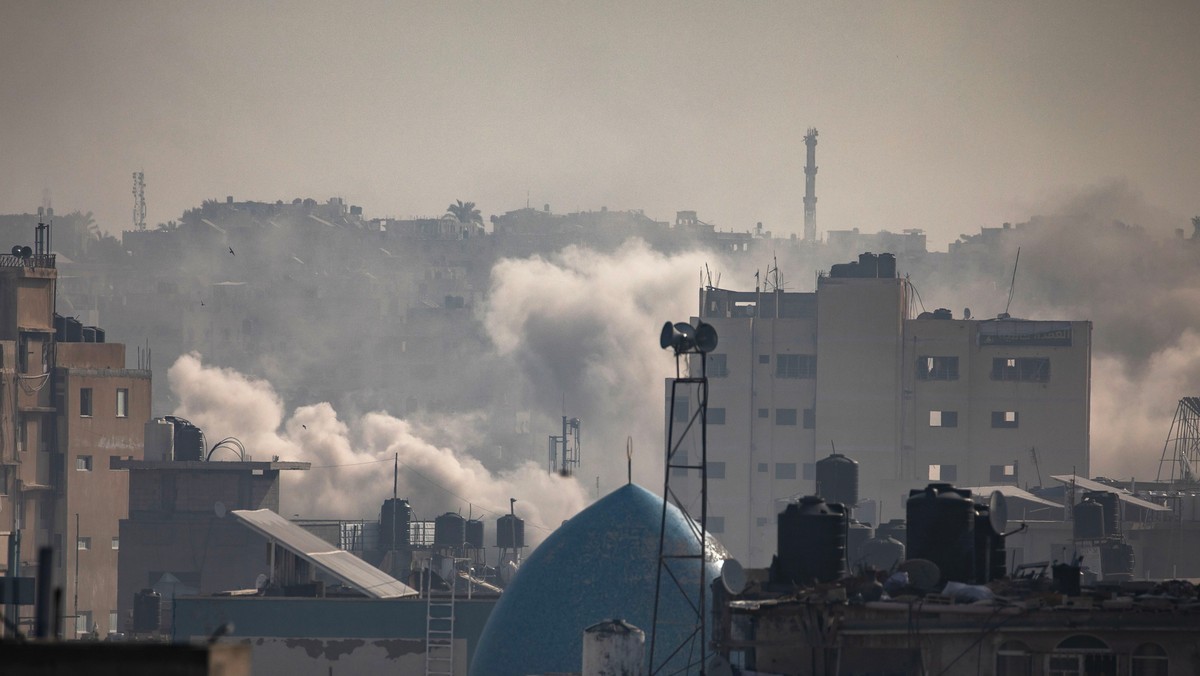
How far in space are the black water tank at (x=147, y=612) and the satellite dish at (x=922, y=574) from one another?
27816 mm

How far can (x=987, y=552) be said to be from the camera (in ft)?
95.3

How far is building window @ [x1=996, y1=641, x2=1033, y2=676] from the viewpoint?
25250 mm

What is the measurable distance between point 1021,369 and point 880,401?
615 cm

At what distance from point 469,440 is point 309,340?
21320mm

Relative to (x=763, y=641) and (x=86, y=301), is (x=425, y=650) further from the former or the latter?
(x=86, y=301)

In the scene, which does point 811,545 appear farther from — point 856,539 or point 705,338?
point 856,539

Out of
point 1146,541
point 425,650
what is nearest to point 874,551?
point 425,650

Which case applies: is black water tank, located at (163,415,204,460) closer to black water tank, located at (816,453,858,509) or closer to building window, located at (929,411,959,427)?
building window, located at (929,411,959,427)

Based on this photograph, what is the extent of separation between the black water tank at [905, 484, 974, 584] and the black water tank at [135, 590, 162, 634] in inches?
1040

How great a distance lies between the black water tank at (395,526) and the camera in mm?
74312

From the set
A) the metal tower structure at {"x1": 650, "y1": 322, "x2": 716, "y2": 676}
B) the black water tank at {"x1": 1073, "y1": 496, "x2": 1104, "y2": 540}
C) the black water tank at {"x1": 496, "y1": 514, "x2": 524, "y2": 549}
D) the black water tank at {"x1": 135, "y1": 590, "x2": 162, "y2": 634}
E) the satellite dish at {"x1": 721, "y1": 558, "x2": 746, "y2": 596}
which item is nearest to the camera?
the satellite dish at {"x1": 721, "y1": 558, "x2": 746, "y2": 596}

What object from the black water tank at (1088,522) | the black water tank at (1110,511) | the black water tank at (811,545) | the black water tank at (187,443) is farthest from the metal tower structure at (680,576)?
the black water tank at (187,443)

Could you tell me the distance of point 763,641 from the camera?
1026 inches

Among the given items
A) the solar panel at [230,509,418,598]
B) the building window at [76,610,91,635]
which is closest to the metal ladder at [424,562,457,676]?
the solar panel at [230,509,418,598]
